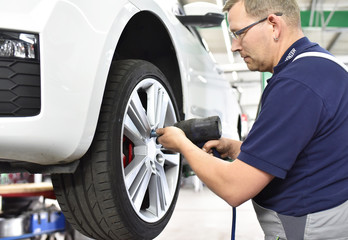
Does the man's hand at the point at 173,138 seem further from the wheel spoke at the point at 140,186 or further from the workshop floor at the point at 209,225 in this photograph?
the workshop floor at the point at 209,225

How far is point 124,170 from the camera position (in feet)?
4.73

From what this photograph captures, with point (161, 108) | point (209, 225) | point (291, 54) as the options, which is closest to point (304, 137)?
point (291, 54)

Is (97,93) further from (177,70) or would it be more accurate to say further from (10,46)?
(177,70)

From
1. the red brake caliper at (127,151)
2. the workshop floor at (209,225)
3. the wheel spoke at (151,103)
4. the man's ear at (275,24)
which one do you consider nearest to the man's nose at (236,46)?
the man's ear at (275,24)

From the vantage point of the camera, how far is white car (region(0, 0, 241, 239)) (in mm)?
977

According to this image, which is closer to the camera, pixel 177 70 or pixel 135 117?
pixel 135 117

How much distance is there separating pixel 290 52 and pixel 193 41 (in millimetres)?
1284

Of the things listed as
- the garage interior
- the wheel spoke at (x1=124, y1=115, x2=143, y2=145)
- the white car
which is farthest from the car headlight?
the garage interior

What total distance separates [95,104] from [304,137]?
56cm

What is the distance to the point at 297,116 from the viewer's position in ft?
2.94

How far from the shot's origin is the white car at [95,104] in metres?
0.98

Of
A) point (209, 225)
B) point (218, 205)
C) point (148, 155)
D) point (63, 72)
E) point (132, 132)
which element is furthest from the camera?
point (218, 205)

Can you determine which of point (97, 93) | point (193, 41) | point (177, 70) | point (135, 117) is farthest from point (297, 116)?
point (193, 41)

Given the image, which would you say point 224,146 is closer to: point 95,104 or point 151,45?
point 95,104
